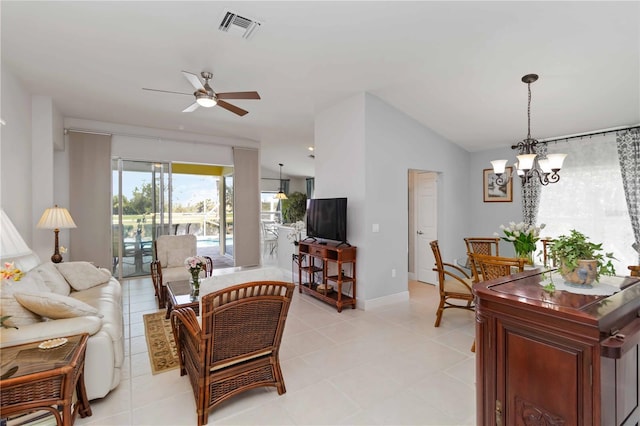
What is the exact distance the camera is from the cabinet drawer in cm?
454

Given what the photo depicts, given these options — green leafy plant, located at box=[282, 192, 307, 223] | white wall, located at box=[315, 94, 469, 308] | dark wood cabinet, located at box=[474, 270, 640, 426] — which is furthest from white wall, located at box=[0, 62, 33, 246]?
green leafy plant, located at box=[282, 192, 307, 223]

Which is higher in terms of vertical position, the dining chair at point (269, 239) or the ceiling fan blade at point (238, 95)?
the ceiling fan blade at point (238, 95)

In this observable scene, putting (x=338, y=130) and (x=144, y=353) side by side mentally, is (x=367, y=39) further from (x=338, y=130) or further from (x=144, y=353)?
(x=144, y=353)

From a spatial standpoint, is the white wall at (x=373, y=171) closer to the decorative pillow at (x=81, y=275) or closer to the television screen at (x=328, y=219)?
the television screen at (x=328, y=219)

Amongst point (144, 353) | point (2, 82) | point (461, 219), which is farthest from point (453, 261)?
point (2, 82)

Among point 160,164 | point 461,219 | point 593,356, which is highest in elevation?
point 160,164

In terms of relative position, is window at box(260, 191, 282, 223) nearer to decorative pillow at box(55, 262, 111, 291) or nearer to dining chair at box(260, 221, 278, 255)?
dining chair at box(260, 221, 278, 255)

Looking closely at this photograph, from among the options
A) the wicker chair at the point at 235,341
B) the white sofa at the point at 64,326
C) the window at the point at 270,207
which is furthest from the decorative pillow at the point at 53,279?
the window at the point at 270,207

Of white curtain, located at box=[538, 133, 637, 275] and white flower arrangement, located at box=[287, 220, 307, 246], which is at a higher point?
white curtain, located at box=[538, 133, 637, 275]

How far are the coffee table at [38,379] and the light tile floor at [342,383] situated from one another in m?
0.51

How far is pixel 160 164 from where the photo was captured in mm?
6316

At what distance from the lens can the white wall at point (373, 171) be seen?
4.36 m

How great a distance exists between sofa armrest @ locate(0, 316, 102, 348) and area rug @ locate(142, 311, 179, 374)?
0.78 metres

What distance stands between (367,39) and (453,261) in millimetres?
4216
